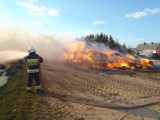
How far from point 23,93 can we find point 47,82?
289 cm

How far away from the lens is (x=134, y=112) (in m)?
8.77

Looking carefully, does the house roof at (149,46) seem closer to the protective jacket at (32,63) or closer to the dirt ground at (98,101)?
the dirt ground at (98,101)

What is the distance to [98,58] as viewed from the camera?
82.7 feet

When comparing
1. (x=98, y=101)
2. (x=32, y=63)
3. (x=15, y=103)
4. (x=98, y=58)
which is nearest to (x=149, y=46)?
(x=98, y=58)

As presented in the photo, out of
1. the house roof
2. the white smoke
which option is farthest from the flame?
the house roof

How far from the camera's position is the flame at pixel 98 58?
971 inches

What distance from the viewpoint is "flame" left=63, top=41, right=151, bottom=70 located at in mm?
24672

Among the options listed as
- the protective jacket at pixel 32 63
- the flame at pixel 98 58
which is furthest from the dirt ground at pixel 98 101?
the flame at pixel 98 58

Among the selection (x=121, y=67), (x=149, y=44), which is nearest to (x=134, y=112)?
(x=121, y=67)

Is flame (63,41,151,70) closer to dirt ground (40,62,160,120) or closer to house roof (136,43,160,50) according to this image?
dirt ground (40,62,160,120)

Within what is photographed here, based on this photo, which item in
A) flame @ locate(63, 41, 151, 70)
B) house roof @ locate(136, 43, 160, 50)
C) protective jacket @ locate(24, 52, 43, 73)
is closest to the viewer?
protective jacket @ locate(24, 52, 43, 73)

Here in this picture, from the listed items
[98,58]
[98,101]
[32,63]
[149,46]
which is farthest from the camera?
[149,46]

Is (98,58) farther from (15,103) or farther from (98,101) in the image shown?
(15,103)

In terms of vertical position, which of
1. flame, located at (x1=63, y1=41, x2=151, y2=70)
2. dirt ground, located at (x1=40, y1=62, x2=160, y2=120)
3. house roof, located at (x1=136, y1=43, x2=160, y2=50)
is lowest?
dirt ground, located at (x1=40, y1=62, x2=160, y2=120)
